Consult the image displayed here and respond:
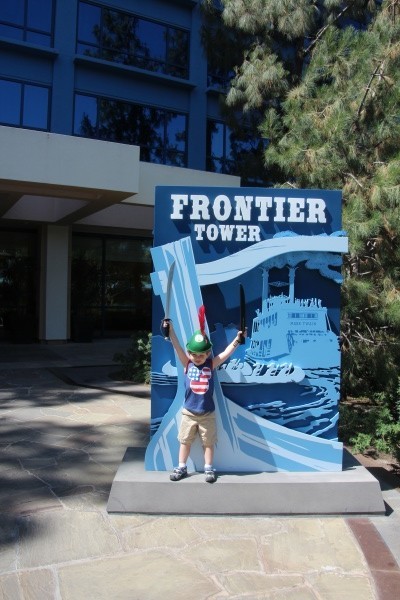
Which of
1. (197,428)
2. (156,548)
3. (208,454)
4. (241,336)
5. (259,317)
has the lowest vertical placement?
(156,548)

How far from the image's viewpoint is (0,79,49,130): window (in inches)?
555

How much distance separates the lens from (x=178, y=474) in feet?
12.6

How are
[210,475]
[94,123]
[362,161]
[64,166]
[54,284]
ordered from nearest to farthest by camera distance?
1. [210,475]
2. [362,161]
3. [64,166]
4. [54,284]
5. [94,123]

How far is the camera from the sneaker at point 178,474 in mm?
3815

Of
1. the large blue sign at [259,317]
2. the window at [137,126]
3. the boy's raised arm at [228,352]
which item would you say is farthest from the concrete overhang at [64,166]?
the boy's raised arm at [228,352]

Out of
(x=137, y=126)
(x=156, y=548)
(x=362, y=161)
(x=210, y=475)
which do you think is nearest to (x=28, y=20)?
(x=137, y=126)

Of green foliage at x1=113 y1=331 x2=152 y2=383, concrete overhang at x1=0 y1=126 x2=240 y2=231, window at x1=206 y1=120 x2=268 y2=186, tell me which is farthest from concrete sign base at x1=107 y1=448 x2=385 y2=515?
window at x1=206 y1=120 x2=268 y2=186

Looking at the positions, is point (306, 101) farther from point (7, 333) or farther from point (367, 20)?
point (7, 333)

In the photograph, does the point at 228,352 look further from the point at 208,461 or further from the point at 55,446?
the point at 55,446

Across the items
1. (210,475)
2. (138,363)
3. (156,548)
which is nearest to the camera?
(156,548)

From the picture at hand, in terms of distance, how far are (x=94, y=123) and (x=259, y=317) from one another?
12.7 metres

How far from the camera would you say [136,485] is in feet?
12.4

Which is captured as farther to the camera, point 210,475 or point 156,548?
point 210,475

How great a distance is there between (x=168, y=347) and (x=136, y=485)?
1.02 metres
